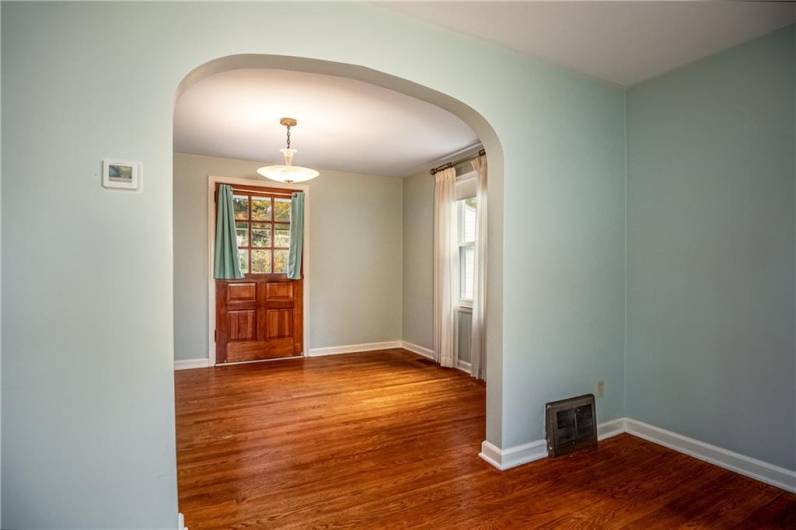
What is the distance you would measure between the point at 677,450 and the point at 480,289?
2.36 metres

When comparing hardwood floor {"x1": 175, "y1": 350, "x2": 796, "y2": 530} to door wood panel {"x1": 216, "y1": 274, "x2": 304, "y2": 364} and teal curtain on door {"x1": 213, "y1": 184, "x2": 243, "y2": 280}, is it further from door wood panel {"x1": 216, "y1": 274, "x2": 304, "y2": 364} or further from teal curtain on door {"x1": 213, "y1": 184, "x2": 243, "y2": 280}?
teal curtain on door {"x1": 213, "y1": 184, "x2": 243, "y2": 280}

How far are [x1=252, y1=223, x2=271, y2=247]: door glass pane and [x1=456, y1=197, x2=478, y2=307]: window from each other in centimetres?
257

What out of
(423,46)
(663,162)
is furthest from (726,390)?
(423,46)

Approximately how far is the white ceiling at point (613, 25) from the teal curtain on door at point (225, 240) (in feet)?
12.6

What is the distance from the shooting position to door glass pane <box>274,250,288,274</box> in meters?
5.66

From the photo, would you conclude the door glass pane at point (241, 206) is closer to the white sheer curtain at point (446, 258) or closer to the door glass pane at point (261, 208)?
the door glass pane at point (261, 208)

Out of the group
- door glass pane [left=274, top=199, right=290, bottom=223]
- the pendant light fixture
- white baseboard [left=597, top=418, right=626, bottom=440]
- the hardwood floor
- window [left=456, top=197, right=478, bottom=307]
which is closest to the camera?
the hardwood floor

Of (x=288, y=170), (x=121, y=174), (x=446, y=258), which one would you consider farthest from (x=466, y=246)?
(x=121, y=174)

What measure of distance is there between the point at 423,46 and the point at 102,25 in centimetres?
153

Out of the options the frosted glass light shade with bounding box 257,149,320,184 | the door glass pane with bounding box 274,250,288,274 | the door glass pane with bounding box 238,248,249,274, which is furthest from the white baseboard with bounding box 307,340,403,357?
the frosted glass light shade with bounding box 257,149,320,184

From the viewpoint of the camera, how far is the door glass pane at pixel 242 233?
5.43m

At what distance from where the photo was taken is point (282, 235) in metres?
5.71

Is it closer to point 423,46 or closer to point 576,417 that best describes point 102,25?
point 423,46

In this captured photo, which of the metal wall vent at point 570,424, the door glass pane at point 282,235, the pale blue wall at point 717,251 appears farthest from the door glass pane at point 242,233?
the pale blue wall at point 717,251
